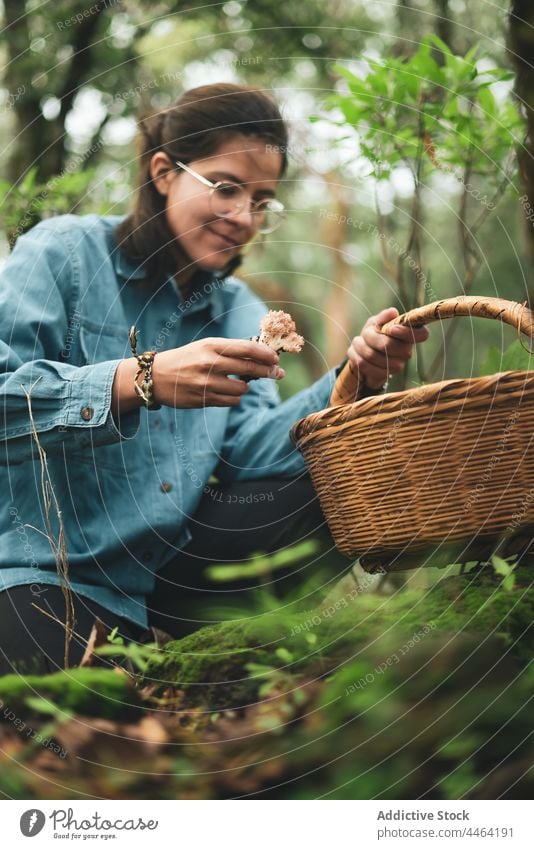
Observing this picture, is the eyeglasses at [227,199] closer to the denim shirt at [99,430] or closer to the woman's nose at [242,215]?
the woman's nose at [242,215]

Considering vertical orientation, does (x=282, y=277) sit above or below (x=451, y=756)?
above

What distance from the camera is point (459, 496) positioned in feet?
4.50

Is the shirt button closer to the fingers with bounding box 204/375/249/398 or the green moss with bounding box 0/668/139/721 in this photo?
the fingers with bounding box 204/375/249/398

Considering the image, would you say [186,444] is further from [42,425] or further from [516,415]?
[516,415]

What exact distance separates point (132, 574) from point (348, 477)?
578mm

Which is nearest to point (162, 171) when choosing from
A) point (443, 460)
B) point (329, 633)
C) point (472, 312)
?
point (472, 312)

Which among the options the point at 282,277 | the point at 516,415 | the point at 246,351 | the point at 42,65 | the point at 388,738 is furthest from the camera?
the point at 282,277

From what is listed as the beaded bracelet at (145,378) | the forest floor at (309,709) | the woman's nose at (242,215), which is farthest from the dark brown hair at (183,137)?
the forest floor at (309,709)

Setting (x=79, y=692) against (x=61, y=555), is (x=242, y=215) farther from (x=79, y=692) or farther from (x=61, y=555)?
(x=79, y=692)

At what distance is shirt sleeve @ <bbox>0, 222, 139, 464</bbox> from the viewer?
1.51m

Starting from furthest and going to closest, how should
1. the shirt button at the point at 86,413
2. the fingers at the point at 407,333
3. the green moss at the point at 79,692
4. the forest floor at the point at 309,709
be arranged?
the fingers at the point at 407,333, the shirt button at the point at 86,413, the green moss at the point at 79,692, the forest floor at the point at 309,709

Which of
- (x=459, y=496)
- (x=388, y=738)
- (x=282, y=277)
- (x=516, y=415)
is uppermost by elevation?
(x=282, y=277)

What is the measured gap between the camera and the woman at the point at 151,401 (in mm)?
1523
